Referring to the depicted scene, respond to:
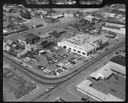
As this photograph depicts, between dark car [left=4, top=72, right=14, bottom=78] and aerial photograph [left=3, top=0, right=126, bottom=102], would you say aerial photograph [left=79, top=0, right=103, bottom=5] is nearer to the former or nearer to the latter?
aerial photograph [left=3, top=0, right=126, bottom=102]

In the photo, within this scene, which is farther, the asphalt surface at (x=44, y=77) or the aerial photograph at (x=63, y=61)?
the asphalt surface at (x=44, y=77)

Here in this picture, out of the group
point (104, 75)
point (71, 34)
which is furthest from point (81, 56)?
point (71, 34)

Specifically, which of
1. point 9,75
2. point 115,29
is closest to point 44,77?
point 9,75

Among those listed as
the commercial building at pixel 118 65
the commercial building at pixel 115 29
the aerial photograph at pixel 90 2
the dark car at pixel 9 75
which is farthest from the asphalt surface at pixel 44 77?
the commercial building at pixel 115 29

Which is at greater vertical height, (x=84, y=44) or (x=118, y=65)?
(x=84, y=44)

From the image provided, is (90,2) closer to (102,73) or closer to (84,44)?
(102,73)

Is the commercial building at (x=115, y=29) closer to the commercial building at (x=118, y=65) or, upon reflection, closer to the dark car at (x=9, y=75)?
the commercial building at (x=118, y=65)

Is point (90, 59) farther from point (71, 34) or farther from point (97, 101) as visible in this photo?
point (71, 34)
